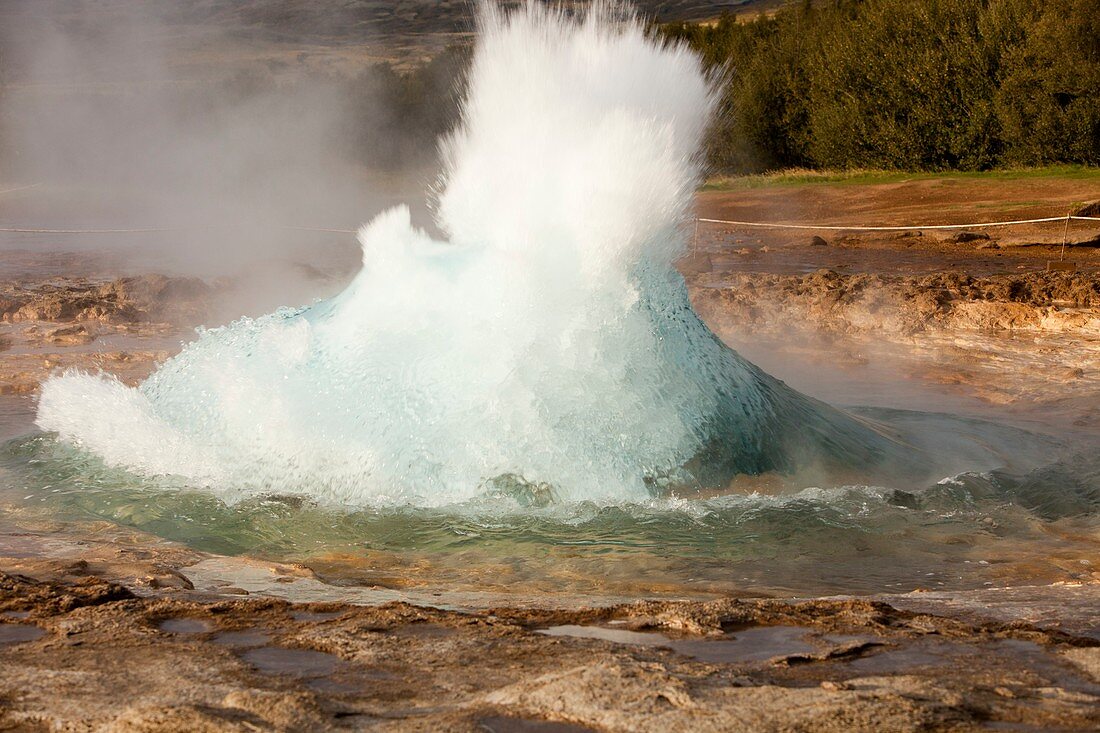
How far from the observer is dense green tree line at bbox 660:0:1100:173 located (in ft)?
64.1

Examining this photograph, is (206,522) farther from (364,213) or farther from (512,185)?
(364,213)

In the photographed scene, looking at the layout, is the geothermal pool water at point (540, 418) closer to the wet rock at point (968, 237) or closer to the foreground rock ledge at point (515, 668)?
the foreground rock ledge at point (515, 668)

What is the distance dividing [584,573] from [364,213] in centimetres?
1976

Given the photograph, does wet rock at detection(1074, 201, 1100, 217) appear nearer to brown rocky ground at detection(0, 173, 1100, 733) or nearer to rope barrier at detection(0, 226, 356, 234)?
rope barrier at detection(0, 226, 356, 234)

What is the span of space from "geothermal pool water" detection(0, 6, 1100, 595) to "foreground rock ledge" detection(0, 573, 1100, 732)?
108 centimetres

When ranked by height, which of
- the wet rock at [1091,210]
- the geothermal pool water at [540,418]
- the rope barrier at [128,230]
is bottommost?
the rope barrier at [128,230]

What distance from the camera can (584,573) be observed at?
3.66 m

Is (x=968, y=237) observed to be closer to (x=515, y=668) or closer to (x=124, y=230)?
(x=515, y=668)

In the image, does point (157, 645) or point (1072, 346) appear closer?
point (157, 645)

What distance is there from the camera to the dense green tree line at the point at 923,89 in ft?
64.1

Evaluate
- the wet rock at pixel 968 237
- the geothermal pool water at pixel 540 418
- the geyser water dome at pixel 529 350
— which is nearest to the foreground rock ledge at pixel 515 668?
the geothermal pool water at pixel 540 418

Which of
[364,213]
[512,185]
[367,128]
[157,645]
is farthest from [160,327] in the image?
[367,128]

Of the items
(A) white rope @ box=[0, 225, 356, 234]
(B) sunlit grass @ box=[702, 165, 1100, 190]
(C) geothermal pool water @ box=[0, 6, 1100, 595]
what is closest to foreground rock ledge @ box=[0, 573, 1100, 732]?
(C) geothermal pool water @ box=[0, 6, 1100, 595]

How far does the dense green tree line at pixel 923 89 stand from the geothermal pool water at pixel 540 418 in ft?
40.1
